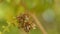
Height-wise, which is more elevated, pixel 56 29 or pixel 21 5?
pixel 21 5

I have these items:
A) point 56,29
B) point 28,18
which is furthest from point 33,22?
point 56,29

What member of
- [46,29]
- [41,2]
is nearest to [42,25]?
[46,29]

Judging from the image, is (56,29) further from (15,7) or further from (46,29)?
(15,7)

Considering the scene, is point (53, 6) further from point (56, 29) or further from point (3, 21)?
point (3, 21)

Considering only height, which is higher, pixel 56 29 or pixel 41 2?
pixel 41 2

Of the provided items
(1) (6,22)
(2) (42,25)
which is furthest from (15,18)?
(2) (42,25)
